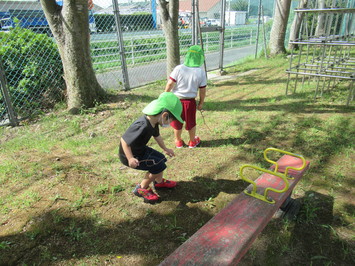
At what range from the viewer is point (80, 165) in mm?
3395

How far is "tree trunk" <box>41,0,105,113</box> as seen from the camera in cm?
454

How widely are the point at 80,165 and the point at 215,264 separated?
7.87 ft

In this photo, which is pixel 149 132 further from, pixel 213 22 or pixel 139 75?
pixel 213 22

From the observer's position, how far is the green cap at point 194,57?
134 inches

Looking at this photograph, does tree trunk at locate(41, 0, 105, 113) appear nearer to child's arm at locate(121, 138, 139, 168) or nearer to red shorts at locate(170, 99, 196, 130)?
red shorts at locate(170, 99, 196, 130)

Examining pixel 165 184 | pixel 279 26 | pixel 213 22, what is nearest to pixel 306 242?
pixel 165 184

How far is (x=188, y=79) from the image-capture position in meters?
3.48

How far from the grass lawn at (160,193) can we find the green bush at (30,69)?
0.40 m

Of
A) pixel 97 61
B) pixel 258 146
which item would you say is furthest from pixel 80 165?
pixel 97 61

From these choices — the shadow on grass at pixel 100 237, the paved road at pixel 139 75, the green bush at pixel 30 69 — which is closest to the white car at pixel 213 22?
the paved road at pixel 139 75

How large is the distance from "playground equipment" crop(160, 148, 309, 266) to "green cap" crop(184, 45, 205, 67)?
1752mm

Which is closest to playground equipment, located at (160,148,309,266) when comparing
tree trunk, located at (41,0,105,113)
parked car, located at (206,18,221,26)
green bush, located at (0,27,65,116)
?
tree trunk, located at (41,0,105,113)

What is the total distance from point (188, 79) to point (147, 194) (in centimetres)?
161

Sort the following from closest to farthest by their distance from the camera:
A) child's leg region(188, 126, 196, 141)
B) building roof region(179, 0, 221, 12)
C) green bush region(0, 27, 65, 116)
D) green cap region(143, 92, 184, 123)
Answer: green cap region(143, 92, 184, 123), child's leg region(188, 126, 196, 141), green bush region(0, 27, 65, 116), building roof region(179, 0, 221, 12)
